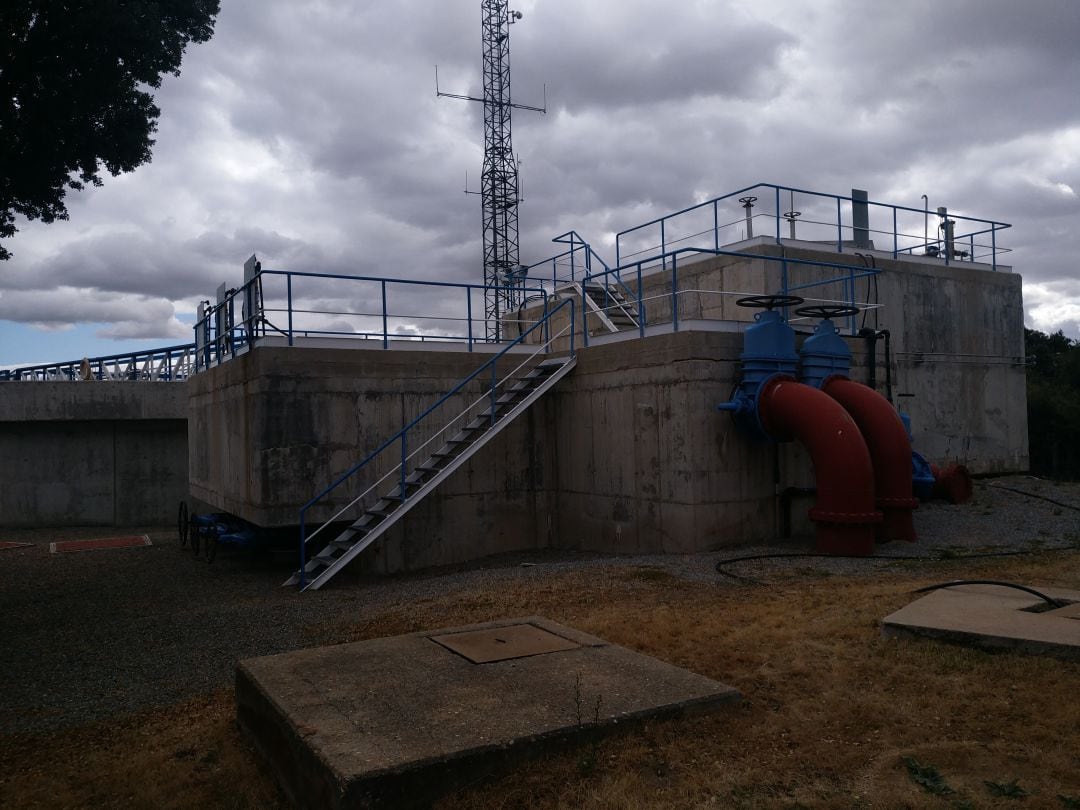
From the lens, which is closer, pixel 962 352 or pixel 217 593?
pixel 217 593

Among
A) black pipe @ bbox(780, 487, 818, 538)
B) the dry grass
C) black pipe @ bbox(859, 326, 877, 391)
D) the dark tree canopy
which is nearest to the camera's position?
the dry grass

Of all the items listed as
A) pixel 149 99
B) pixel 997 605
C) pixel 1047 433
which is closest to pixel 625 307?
pixel 149 99

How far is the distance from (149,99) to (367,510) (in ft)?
21.0

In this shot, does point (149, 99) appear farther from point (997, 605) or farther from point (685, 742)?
point (997, 605)

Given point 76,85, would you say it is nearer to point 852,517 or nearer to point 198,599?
point 198,599

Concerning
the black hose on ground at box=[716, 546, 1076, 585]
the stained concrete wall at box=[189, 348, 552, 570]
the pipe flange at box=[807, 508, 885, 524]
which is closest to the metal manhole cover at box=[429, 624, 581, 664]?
the black hose on ground at box=[716, 546, 1076, 585]

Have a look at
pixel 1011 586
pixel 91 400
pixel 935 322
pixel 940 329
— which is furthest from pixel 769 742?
pixel 91 400

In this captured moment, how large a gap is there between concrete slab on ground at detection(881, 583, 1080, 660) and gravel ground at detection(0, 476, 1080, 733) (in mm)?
2925

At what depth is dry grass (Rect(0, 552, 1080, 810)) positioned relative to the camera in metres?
4.48

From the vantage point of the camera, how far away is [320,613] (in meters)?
10.2

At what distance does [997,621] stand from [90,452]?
23.5m

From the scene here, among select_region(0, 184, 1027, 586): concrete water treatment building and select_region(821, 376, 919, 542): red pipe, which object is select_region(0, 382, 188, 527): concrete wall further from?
select_region(821, 376, 919, 542): red pipe

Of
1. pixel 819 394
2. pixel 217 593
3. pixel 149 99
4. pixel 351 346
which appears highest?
pixel 149 99

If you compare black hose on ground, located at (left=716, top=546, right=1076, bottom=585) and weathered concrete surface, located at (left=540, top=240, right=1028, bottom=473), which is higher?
weathered concrete surface, located at (left=540, top=240, right=1028, bottom=473)
